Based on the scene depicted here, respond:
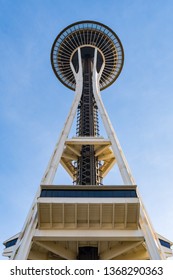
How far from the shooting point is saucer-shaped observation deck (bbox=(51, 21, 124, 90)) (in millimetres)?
61594

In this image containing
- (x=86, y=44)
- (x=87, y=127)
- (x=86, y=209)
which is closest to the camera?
(x=86, y=209)

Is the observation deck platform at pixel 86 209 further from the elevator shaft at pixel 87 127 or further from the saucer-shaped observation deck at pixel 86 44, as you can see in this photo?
the saucer-shaped observation deck at pixel 86 44

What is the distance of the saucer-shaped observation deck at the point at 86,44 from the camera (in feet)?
202

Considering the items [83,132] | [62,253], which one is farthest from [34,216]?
[83,132]

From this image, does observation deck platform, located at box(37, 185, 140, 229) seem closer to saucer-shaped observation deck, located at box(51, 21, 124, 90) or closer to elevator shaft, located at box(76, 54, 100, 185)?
elevator shaft, located at box(76, 54, 100, 185)

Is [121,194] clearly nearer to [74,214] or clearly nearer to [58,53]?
Result: [74,214]

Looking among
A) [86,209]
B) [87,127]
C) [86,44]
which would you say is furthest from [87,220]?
[86,44]

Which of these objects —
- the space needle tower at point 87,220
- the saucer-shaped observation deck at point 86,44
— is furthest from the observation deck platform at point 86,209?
the saucer-shaped observation deck at point 86,44

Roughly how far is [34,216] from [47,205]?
2.32m

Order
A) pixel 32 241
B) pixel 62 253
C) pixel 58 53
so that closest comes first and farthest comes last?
pixel 32 241
pixel 62 253
pixel 58 53

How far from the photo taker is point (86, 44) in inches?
2445

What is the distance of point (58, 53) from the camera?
63031mm

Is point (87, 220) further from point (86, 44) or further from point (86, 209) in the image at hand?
point (86, 44)

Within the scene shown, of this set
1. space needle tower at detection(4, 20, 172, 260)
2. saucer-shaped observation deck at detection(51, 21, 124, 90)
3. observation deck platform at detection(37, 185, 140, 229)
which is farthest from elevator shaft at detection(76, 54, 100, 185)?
observation deck platform at detection(37, 185, 140, 229)
